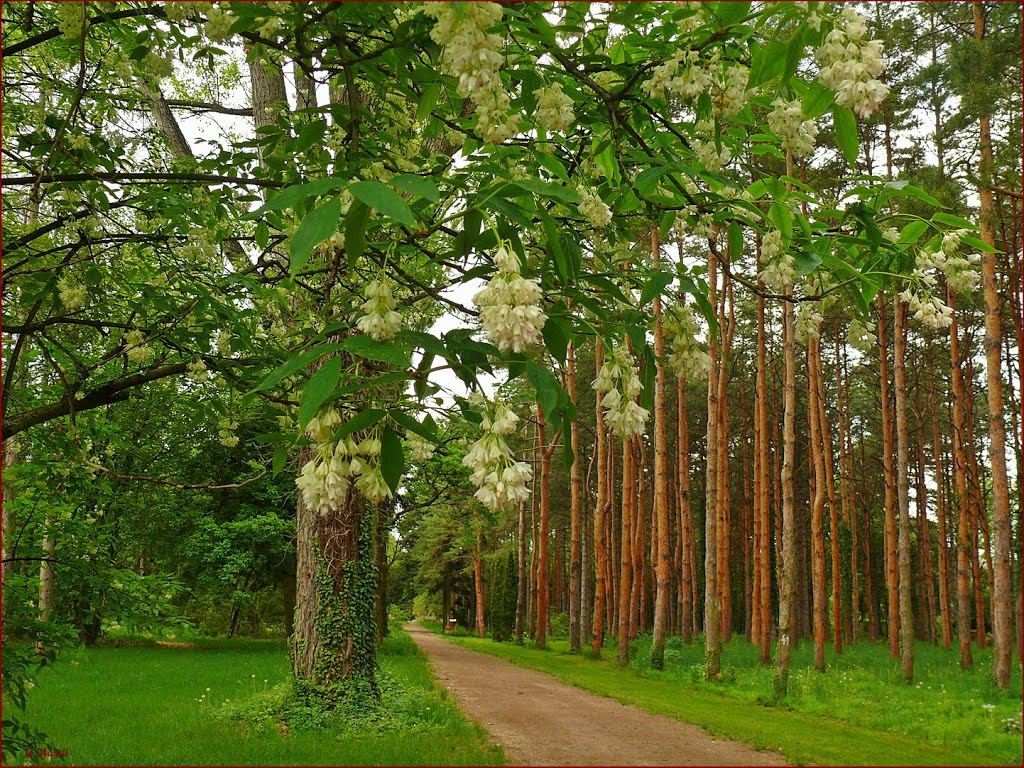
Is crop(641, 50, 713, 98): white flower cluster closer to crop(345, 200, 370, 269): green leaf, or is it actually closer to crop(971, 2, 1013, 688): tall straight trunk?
crop(345, 200, 370, 269): green leaf

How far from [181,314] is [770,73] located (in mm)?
3068

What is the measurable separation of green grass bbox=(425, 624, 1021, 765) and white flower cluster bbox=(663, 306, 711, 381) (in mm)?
6636

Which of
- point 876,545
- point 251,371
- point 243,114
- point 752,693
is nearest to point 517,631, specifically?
point 752,693

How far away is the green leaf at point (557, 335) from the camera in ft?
5.01

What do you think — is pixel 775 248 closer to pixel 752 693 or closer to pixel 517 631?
pixel 752 693

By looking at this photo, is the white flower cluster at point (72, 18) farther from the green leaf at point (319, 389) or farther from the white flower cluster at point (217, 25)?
the green leaf at point (319, 389)

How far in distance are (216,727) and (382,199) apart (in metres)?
8.33

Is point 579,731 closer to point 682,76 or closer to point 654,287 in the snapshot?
point 654,287

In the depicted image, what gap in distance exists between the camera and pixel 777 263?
7.11ft

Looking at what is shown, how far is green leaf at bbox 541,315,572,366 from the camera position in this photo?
5.01 feet

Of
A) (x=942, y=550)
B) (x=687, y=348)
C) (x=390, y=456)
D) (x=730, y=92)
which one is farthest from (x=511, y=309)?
(x=942, y=550)

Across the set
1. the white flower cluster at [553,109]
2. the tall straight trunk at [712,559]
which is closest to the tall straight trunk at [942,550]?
the tall straight trunk at [712,559]

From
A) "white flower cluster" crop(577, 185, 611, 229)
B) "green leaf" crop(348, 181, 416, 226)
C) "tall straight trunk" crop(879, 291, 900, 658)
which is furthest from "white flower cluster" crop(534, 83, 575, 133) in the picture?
"tall straight trunk" crop(879, 291, 900, 658)

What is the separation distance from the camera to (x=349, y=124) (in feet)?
6.54
